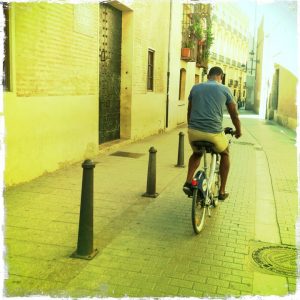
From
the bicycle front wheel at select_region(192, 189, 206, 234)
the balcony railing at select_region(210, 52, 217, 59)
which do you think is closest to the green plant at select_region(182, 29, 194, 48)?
the bicycle front wheel at select_region(192, 189, 206, 234)

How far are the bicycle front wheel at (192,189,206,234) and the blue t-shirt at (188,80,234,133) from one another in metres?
0.80

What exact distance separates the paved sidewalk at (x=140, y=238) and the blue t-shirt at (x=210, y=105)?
4.12 feet

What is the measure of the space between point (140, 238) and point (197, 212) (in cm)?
74

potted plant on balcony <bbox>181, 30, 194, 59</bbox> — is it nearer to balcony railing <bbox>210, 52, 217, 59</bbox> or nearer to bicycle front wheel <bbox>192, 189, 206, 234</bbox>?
bicycle front wheel <bbox>192, 189, 206, 234</bbox>

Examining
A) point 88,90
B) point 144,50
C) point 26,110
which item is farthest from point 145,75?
point 26,110

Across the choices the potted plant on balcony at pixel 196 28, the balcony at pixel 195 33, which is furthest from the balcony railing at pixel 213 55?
the potted plant on balcony at pixel 196 28

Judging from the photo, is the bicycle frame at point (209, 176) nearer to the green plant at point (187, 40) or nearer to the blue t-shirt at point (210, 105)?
the blue t-shirt at point (210, 105)

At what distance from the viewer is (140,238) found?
15.4ft

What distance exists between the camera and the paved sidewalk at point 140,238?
3.59m

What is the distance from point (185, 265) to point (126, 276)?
62cm

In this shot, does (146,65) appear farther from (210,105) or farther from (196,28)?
(210,105)

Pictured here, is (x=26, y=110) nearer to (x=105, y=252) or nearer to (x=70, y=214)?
(x=70, y=214)

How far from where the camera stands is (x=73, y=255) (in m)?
4.10

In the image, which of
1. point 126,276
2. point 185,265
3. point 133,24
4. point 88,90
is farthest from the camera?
point 133,24
